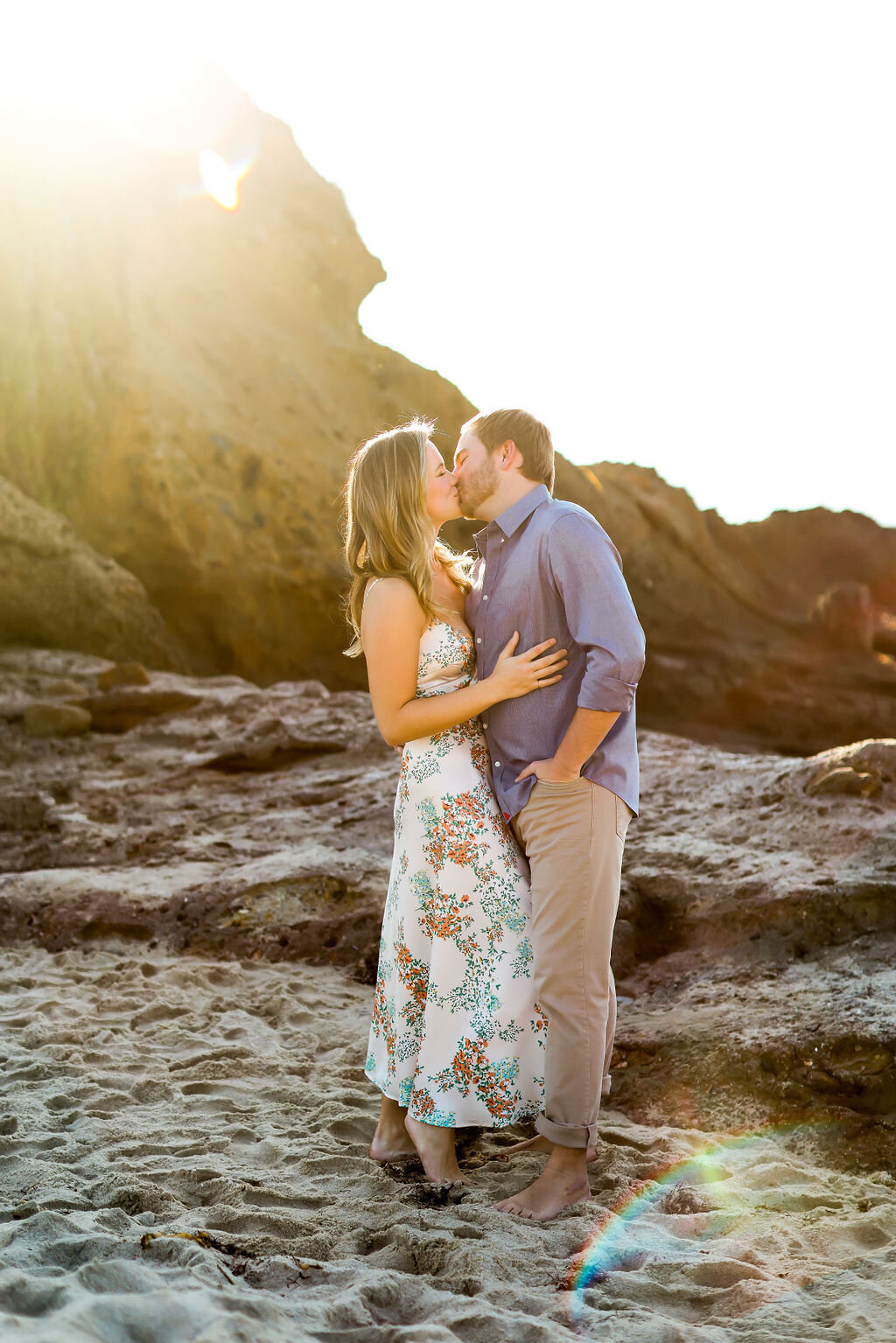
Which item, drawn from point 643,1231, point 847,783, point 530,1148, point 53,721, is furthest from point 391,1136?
point 53,721

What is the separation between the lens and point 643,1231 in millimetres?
2480

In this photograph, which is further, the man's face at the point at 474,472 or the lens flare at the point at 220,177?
the lens flare at the point at 220,177

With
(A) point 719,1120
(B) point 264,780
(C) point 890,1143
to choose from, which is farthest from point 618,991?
(B) point 264,780

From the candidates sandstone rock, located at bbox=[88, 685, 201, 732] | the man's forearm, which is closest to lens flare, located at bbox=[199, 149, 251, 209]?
sandstone rock, located at bbox=[88, 685, 201, 732]

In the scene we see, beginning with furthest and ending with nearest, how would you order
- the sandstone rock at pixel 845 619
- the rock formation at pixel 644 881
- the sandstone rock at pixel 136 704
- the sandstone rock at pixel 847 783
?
the sandstone rock at pixel 845 619 → the sandstone rock at pixel 136 704 → the sandstone rock at pixel 847 783 → the rock formation at pixel 644 881

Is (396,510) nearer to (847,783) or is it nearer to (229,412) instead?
(847,783)

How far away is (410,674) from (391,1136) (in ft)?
4.31

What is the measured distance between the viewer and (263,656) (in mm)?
13695

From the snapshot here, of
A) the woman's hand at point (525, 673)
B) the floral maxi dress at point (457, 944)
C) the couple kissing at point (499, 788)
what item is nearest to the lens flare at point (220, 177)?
the couple kissing at point (499, 788)

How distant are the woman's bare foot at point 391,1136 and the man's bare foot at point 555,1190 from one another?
0.37 metres

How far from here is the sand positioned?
195 cm

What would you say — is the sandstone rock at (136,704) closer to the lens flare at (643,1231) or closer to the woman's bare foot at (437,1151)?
the woman's bare foot at (437,1151)

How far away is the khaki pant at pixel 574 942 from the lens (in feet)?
8.55

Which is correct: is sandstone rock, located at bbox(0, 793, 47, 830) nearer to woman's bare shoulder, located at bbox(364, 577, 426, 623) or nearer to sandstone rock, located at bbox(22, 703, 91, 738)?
sandstone rock, located at bbox(22, 703, 91, 738)
